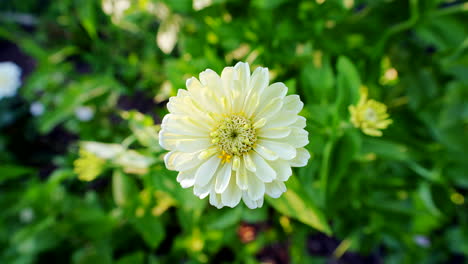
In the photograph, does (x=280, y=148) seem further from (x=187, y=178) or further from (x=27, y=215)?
(x=27, y=215)

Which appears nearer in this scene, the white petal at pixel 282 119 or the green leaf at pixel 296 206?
the white petal at pixel 282 119

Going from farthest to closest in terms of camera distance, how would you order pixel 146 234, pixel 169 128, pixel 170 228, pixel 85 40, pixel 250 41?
1. pixel 85 40
2. pixel 170 228
3. pixel 146 234
4. pixel 250 41
5. pixel 169 128

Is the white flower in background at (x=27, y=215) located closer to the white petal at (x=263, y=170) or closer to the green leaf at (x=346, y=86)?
the white petal at (x=263, y=170)

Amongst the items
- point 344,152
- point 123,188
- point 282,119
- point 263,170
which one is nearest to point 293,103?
point 282,119

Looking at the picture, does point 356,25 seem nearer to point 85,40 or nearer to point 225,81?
point 225,81

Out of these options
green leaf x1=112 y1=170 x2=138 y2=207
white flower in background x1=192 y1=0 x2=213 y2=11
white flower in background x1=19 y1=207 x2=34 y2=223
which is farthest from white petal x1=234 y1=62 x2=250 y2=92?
white flower in background x1=19 y1=207 x2=34 y2=223

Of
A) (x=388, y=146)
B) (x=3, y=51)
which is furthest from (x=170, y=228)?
(x=3, y=51)

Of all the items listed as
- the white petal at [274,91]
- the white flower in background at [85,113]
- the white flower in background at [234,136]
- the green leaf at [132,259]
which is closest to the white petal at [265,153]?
the white flower in background at [234,136]
